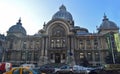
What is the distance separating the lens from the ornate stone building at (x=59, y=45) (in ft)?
140

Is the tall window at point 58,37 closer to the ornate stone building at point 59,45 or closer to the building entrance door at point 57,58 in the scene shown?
the ornate stone building at point 59,45

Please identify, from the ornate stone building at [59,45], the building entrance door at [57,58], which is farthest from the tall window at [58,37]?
the building entrance door at [57,58]

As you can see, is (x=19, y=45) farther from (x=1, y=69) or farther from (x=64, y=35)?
(x=1, y=69)

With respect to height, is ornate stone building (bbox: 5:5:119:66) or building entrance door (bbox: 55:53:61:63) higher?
ornate stone building (bbox: 5:5:119:66)

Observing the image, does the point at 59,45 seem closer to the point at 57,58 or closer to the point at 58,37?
the point at 58,37

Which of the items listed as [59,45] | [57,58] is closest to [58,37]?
[59,45]

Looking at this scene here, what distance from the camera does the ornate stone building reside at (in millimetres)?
42750

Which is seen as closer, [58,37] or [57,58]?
[57,58]

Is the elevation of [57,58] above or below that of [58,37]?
below

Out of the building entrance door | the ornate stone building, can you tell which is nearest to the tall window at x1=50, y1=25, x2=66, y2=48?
the ornate stone building

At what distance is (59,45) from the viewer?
44.2m

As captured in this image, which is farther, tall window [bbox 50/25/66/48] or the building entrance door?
tall window [bbox 50/25/66/48]

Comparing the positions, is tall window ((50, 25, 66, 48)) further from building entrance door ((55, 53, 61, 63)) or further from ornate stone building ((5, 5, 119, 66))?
building entrance door ((55, 53, 61, 63))

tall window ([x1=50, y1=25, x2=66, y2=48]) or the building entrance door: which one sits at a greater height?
tall window ([x1=50, y1=25, x2=66, y2=48])
